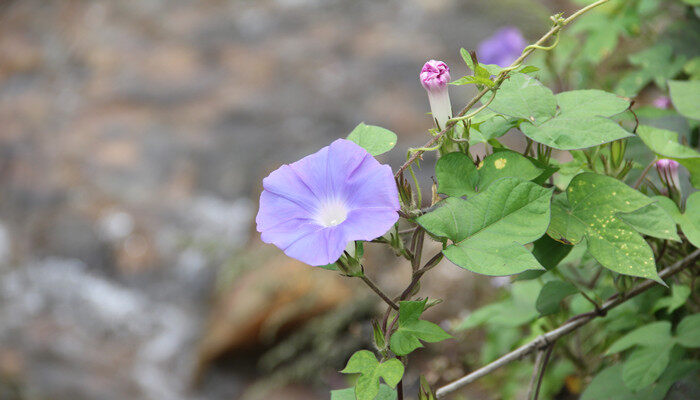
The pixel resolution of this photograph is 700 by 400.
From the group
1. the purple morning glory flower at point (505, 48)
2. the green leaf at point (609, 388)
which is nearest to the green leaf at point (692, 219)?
A: the green leaf at point (609, 388)

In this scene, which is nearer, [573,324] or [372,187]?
[372,187]

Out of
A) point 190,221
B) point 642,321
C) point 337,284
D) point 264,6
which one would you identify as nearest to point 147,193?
point 190,221

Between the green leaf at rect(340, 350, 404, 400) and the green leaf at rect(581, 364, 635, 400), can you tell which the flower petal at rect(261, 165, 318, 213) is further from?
the green leaf at rect(581, 364, 635, 400)

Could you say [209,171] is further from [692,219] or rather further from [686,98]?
[692,219]

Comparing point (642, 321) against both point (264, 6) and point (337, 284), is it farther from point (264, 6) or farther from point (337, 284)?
point (264, 6)

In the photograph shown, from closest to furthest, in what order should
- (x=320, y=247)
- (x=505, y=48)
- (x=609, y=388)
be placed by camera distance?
(x=320, y=247) < (x=609, y=388) < (x=505, y=48)

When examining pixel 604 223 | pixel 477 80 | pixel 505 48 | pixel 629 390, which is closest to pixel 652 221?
pixel 604 223

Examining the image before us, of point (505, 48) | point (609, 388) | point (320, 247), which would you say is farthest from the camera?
point (505, 48)

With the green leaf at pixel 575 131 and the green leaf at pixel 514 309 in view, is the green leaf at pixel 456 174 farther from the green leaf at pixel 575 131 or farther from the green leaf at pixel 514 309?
the green leaf at pixel 514 309

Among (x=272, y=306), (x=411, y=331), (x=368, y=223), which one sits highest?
(x=272, y=306)
